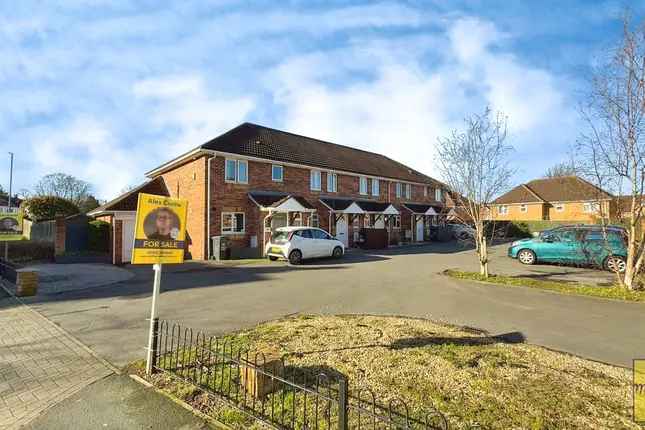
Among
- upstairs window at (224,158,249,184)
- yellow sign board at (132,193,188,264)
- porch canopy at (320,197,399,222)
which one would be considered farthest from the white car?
yellow sign board at (132,193,188,264)

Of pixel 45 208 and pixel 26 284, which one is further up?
pixel 45 208

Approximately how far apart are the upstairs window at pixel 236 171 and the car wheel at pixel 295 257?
20.0ft

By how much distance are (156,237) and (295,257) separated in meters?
11.8

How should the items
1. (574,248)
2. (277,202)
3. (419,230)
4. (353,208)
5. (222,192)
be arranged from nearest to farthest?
(574,248), (222,192), (277,202), (353,208), (419,230)

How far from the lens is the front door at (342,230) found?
2427cm

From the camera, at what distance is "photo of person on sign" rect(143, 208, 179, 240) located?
14.8 feet

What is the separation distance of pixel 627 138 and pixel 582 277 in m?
5.21

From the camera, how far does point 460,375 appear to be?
13.9ft

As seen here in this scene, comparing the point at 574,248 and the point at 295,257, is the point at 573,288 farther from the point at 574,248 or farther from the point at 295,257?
the point at 295,257

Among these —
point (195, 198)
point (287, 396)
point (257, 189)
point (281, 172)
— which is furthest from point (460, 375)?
point (281, 172)

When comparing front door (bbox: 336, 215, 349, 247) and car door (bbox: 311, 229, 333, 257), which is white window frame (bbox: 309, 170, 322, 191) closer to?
front door (bbox: 336, 215, 349, 247)

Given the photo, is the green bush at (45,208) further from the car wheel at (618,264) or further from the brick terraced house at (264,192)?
the car wheel at (618,264)

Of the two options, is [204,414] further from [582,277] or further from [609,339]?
[582,277]

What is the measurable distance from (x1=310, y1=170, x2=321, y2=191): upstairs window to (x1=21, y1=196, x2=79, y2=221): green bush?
1913 cm
